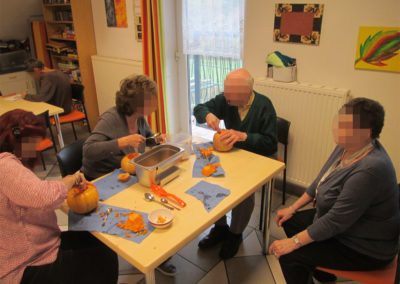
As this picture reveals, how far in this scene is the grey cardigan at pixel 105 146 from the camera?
1706 mm

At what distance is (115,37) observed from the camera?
3.98 meters

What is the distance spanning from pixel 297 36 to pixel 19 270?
7.39 feet

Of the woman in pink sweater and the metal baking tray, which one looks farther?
the metal baking tray

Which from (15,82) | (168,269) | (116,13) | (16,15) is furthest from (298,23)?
(16,15)

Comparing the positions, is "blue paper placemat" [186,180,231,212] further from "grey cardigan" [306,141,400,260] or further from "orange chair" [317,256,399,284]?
"orange chair" [317,256,399,284]

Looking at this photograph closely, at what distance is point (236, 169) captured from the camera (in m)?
1.69

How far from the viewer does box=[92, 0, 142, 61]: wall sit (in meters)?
3.75

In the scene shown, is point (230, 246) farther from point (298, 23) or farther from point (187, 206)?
point (298, 23)

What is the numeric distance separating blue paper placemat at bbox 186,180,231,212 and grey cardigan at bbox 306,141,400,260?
0.42 m

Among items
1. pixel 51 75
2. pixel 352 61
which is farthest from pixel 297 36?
pixel 51 75

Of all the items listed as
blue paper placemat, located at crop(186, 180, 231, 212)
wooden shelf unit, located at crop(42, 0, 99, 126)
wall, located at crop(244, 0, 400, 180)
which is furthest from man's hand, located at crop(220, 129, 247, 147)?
wooden shelf unit, located at crop(42, 0, 99, 126)

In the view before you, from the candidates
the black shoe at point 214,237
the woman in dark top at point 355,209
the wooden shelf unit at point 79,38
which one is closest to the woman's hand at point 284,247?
the woman in dark top at point 355,209

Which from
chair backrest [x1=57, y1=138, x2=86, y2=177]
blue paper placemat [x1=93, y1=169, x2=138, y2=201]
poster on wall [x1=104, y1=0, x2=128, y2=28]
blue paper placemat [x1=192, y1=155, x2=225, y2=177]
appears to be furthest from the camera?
poster on wall [x1=104, y1=0, x2=128, y2=28]

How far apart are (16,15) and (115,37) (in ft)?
7.22
